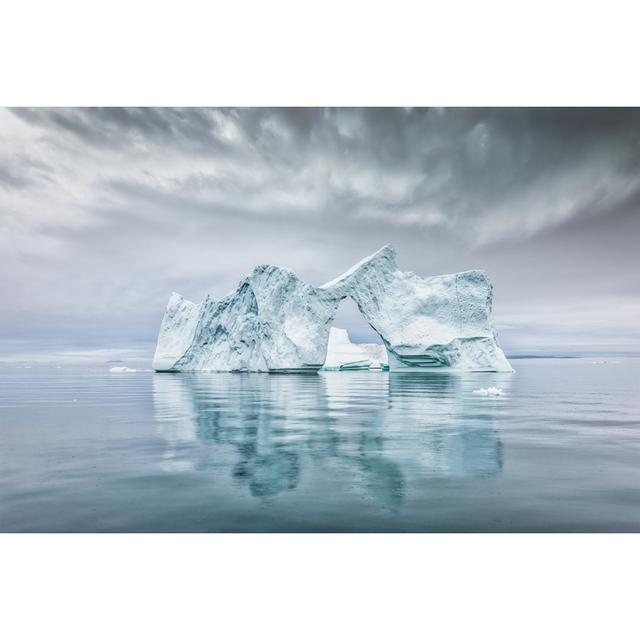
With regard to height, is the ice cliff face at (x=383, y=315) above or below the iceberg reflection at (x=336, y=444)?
above

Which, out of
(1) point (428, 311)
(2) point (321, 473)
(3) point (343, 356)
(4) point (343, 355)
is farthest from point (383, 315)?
(2) point (321, 473)

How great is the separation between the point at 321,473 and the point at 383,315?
20441 mm

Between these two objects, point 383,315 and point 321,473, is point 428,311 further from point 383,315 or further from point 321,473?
point 321,473

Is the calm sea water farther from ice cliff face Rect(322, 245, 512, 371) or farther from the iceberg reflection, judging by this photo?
ice cliff face Rect(322, 245, 512, 371)

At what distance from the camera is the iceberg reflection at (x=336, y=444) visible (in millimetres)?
4012

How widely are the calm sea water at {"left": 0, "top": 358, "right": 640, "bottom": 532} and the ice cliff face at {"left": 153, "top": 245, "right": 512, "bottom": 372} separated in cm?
1556

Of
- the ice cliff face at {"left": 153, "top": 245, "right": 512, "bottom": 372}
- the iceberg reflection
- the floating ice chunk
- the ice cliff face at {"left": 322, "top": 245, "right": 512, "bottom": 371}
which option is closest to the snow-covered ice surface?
the floating ice chunk

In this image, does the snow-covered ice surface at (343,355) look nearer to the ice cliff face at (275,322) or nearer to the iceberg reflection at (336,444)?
the ice cliff face at (275,322)

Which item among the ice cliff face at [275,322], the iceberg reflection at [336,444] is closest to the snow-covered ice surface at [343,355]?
the ice cliff face at [275,322]

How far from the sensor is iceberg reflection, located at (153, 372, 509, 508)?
401cm

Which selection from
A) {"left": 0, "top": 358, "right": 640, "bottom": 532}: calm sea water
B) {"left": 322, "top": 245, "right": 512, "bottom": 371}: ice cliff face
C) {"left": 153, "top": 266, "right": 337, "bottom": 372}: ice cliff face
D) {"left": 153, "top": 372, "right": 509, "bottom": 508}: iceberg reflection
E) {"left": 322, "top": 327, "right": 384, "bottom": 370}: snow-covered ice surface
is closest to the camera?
{"left": 0, "top": 358, "right": 640, "bottom": 532}: calm sea water

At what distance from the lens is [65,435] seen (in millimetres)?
6031

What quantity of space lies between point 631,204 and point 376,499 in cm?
825

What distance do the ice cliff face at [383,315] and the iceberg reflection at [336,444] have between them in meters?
13.9
